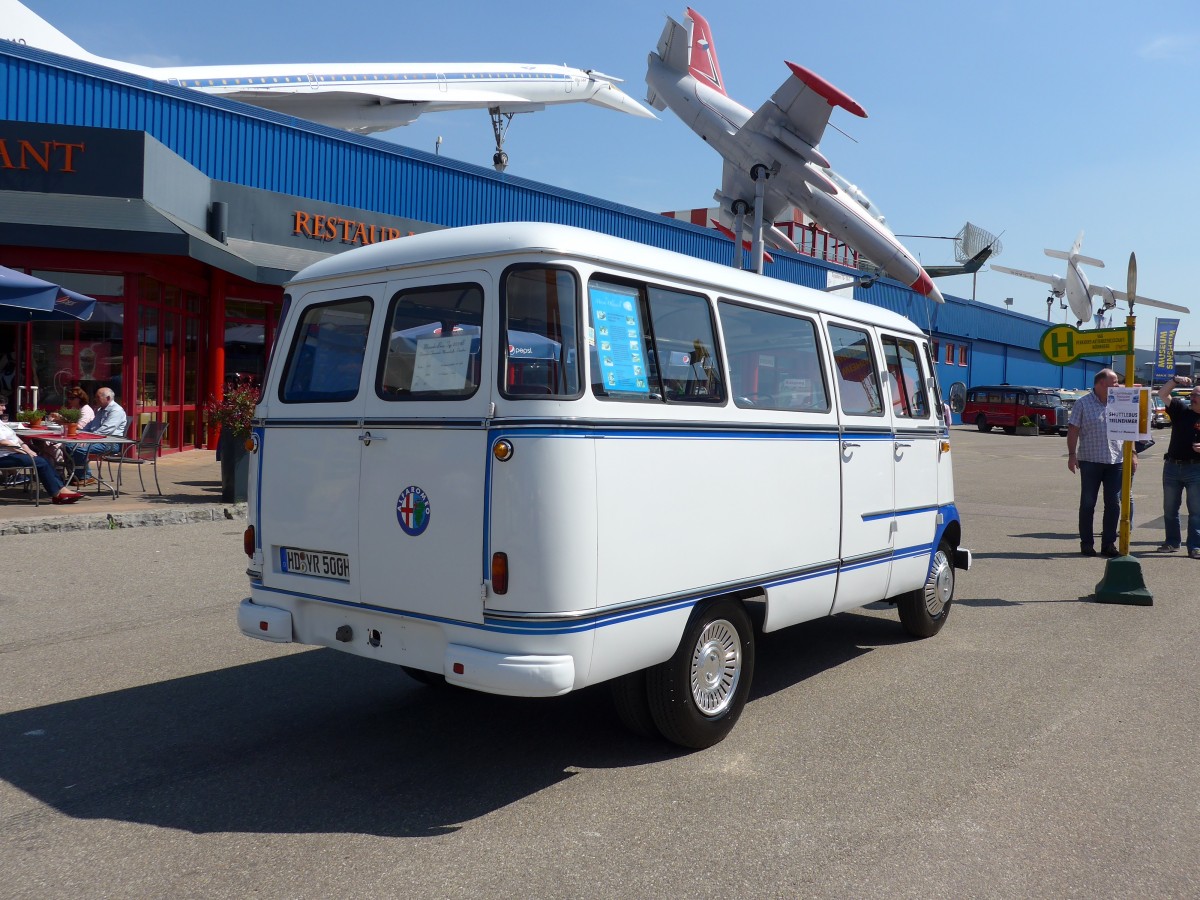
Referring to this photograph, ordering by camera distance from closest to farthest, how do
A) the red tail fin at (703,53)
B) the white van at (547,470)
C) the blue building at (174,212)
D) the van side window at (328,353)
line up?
the white van at (547,470), the van side window at (328,353), the blue building at (174,212), the red tail fin at (703,53)

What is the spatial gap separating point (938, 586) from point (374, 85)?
47180mm

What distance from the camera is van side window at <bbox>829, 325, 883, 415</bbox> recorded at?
20.3ft

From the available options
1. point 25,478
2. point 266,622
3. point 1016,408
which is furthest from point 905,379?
point 1016,408

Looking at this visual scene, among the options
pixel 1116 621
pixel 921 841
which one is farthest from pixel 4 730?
pixel 1116 621

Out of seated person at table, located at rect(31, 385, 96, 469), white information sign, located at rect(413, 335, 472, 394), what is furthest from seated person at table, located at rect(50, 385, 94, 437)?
white information sign, located at rect(413, 335, 472, 394)

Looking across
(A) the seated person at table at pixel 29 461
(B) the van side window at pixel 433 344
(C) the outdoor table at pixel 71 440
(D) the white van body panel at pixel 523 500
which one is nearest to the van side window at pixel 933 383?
(D) the white van body panel at pixel 523 500

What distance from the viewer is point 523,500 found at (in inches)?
164

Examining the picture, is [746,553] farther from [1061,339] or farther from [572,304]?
[1061,339]

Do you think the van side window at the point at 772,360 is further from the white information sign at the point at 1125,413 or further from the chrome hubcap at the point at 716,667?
the white information sign at the point at 1125,413

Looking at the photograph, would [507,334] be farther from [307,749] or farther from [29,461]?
[29,461]

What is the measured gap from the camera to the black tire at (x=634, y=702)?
189 inches

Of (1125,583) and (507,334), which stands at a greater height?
(507,334)

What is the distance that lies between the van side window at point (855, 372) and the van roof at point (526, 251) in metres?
0.72

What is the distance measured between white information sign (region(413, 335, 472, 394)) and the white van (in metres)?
0.01
